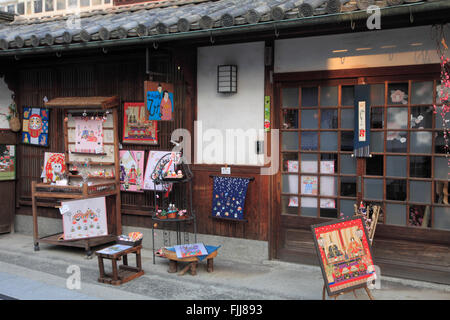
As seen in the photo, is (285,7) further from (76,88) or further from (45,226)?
(45,226)

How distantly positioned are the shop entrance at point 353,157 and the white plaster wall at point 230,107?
462mm

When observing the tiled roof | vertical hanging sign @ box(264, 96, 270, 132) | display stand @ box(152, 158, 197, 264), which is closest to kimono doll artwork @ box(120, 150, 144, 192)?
display stand @ box(152, 158, 197, 264)

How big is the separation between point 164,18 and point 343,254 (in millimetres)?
5030

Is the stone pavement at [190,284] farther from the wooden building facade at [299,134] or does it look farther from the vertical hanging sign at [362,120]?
the vertical hanging sign at [362,120]

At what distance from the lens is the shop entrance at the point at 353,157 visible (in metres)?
7.06

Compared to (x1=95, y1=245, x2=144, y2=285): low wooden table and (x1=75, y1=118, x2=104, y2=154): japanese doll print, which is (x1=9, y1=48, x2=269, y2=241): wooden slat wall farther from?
(x1=95, y1=245, x2=144, y2=285): low wooden table

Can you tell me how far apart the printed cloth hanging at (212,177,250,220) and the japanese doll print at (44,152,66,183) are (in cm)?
383

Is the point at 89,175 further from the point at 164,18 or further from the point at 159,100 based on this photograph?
the point at 164,18

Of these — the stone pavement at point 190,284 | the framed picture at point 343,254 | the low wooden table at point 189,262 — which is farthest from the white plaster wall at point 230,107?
the framed picture at point 343,254

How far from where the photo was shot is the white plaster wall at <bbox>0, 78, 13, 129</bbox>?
1057 cm

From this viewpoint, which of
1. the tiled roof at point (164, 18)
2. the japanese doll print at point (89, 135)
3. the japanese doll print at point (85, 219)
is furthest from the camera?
the japanese doll print at point (89, 135)

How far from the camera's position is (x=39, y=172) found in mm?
10711

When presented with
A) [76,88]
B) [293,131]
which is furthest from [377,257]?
[76,88]

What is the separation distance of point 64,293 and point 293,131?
4.58 metres
